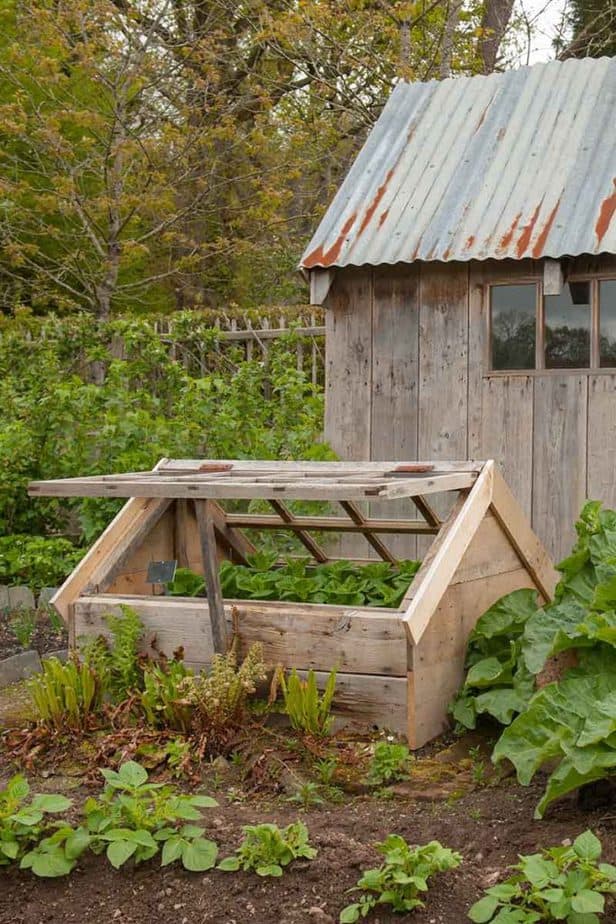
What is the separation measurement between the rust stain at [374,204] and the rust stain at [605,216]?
5.46 ft

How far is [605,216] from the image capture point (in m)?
7.22

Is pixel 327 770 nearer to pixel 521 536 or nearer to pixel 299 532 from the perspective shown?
pixel 521 536

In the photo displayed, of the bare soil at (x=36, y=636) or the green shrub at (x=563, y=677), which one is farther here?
the bare soil at (x=36, y=636)

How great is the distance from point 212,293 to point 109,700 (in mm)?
13707

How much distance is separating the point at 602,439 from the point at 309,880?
465 centimetres

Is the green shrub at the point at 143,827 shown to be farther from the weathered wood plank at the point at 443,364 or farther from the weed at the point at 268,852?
the weathered wood plank at the point at 443,364

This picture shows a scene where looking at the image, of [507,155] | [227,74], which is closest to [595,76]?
[507,155]

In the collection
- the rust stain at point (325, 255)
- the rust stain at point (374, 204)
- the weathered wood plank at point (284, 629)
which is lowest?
the weathered wood plank at point (284, 629)

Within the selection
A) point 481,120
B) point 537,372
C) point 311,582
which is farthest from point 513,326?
point 311,582

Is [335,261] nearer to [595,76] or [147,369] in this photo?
[147,369]

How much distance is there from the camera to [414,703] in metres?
4.59

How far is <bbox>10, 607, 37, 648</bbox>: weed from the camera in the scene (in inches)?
257

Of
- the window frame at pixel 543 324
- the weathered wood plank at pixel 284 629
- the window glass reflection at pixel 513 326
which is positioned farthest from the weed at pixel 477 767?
the window glass reflection at pixel 513 326

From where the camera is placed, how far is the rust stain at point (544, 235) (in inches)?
284
